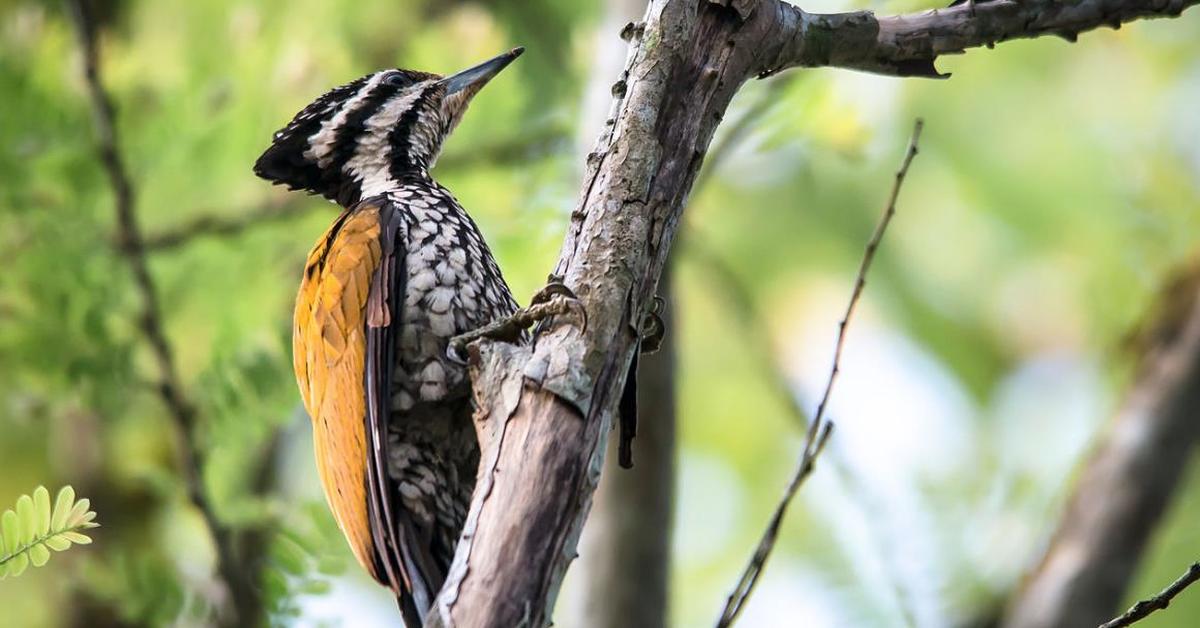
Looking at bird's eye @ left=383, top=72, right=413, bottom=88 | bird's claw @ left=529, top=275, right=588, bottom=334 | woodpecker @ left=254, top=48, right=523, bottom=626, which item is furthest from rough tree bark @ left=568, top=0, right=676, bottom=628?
bird's claw @ left=529, top=275, right=588, bottom=334

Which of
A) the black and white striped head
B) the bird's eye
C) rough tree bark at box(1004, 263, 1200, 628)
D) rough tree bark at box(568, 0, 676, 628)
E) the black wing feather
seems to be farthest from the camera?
rough tree bark at box(1004, 263, 1200, 628)

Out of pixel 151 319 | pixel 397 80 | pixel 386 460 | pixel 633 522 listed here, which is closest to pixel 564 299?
pixel 386 460

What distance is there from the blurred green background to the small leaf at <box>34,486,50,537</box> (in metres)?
1.63

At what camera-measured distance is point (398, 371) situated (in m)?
3.74

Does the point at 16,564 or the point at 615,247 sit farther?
the point at 615,247

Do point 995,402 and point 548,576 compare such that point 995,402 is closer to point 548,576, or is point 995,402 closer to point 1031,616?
point 1031,616

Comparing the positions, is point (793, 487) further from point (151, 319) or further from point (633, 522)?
point (151, 319)

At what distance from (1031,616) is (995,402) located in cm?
221

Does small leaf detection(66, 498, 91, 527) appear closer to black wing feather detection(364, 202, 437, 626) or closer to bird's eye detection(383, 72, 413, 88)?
black wing feather detection(364, 202, 437, 626)

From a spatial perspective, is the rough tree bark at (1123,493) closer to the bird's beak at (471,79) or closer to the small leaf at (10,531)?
the bird's beak at (471,79)

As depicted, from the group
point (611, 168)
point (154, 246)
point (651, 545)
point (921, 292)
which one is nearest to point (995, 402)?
point (921, 292)

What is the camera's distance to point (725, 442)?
28.0 ft

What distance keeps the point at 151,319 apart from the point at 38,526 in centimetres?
247

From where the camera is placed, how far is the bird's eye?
15.0 feet
